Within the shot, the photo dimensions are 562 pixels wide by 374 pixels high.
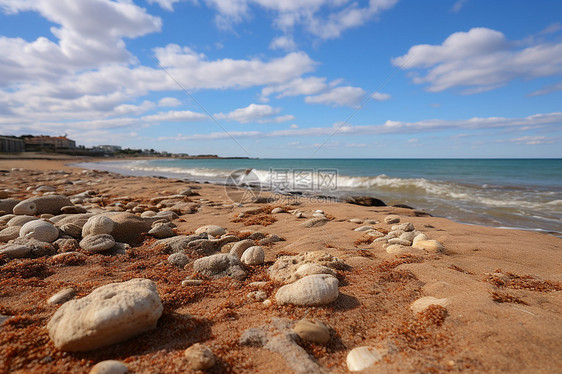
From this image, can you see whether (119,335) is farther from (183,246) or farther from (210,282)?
(183,246)

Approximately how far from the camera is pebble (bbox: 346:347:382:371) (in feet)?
5.04

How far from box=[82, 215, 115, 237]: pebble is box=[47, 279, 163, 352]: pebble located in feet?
7.35

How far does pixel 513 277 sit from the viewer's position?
2738 millimetres

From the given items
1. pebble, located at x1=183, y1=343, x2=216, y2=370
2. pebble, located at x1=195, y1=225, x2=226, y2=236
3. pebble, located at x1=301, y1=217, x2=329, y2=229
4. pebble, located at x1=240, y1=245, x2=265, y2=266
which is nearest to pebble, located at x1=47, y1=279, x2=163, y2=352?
pebble, located at x1=183, y1=343, x2=216, y2=370

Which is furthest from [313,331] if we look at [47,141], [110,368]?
[47,141]

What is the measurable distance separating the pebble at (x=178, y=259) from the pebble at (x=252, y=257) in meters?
0.63

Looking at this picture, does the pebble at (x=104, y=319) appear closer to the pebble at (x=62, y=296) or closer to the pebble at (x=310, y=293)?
the pebble at (x=62, y=296)

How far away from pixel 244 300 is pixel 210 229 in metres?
2.26

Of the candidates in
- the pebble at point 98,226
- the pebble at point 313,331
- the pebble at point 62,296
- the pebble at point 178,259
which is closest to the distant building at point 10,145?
the pebble at point 98,226

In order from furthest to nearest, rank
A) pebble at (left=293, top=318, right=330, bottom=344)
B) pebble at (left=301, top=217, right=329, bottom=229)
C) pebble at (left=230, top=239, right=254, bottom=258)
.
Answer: pebble at (left=301, top=217, right=329, bottom=229)
pebble at (left=230, top=239, right=254, bottom=258)
pebble at (left=293, top=318, right=330, bottom=344)

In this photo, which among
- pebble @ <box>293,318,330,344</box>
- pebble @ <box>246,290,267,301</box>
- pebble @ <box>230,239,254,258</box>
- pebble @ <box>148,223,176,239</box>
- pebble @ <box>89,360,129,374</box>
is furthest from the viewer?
pebble @ <box>148,223,176,239</box>

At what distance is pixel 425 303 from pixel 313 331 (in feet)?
3.06

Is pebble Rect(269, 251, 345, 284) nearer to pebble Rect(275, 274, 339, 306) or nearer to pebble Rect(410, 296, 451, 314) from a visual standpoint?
pebble Rect(275, 274, 339, 306)

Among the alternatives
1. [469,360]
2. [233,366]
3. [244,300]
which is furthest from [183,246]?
[469,360]
